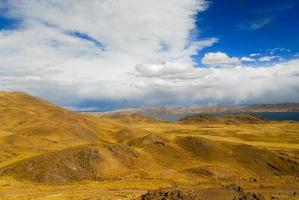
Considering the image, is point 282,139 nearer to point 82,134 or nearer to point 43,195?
point 82,134

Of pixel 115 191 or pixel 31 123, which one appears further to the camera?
pixel 31 123

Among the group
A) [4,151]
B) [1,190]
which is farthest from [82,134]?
[1,190]

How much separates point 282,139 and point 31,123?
85.1 metres

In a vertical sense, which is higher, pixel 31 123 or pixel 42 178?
pixel 31 123

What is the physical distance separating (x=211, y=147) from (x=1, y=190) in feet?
157

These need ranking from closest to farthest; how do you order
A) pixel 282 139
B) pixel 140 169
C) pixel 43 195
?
pixel 43 195, pixel 140 169, pixel 282 139

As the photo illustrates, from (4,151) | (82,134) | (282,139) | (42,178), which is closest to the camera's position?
(42,178)

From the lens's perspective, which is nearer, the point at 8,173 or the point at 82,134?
the point at 8,173

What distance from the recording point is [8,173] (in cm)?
6488

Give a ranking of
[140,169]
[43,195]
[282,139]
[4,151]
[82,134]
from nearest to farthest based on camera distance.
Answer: [43,195]
[140,169]
[4,151]
[82,134]
[282,139]

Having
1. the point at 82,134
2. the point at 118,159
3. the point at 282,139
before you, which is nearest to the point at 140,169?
the point at 118,159

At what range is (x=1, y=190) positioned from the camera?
54.2 meters

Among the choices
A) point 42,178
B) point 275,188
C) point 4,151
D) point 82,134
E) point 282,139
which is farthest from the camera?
point 282,139

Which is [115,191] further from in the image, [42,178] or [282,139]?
[282,139]
